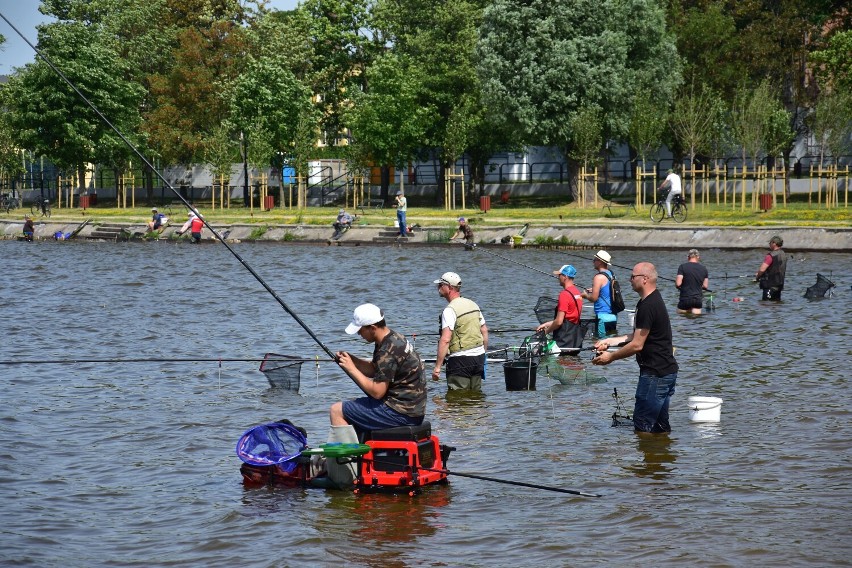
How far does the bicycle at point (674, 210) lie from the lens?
4856 centimetres

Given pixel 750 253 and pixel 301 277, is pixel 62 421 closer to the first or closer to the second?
pixel 301 277

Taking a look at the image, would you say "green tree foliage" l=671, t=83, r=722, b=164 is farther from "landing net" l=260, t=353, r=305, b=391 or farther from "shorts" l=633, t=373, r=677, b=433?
"shorts" l=633, t=373, r=677, b=433

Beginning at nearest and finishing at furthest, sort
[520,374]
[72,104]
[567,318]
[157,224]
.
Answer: [520,374] < [567,318] < [157,224] < [72,104]

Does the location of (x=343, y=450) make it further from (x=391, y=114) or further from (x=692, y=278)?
(x=391, y=114)

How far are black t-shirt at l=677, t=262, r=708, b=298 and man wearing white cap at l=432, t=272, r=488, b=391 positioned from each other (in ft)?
28.5

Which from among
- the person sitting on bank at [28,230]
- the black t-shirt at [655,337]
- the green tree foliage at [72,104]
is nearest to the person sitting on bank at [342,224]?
the person sitting on bank at [28,230]

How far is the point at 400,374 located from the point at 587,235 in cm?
3681

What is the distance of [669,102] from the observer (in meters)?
62.0

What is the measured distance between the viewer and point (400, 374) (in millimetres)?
11836

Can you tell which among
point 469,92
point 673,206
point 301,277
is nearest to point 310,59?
point 469,92

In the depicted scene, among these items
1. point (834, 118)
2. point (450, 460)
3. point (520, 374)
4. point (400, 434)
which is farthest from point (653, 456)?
point (834, 118)

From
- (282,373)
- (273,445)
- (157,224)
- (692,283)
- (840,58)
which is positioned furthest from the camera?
(157,224)

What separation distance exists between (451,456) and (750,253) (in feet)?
104

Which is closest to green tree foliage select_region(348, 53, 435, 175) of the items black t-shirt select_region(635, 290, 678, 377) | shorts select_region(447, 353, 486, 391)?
shorts select_region(447, 353, 486, 391)
